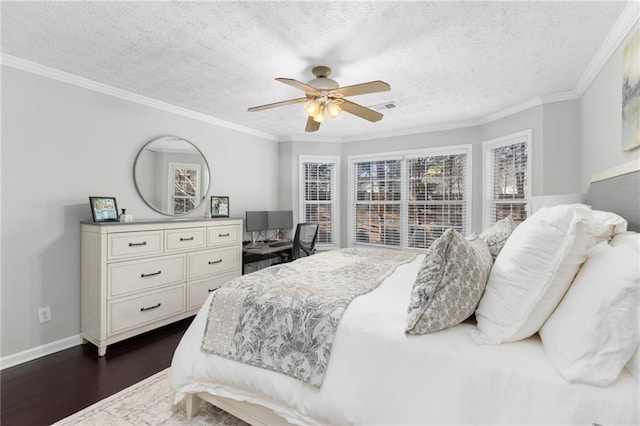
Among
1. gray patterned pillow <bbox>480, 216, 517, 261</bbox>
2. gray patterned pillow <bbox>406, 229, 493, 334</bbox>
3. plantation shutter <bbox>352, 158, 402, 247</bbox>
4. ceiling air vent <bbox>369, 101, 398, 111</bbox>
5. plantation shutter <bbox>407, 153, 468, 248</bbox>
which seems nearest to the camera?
gray patterned pillow <bbox>406, 229, 493, 334</bbox>

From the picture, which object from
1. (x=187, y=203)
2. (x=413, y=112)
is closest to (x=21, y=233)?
(x=187, y=203)

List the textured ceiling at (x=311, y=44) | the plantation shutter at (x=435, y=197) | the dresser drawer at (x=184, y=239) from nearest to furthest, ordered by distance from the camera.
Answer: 1. the textured ceiling at (x=311, y=44)
2. the dresser drawer at (x=184, y=239)
3. the plantation shutter at (x=435, y=197)

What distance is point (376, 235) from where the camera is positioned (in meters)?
5.16

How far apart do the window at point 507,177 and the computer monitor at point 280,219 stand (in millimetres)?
2937

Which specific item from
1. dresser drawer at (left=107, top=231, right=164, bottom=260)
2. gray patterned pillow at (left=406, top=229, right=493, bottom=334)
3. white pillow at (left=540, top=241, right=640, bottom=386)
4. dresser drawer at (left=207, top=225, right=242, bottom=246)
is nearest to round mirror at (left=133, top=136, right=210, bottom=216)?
dresser drawer at (left=207, top=225, right=242, bottom=246)

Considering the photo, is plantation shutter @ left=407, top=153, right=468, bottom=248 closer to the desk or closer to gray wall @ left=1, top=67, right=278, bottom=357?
the desk

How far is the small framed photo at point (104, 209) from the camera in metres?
2.80

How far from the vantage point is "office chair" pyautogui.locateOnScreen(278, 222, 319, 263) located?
14.0 feet

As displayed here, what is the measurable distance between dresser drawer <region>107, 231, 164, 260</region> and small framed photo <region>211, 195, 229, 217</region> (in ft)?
3.66

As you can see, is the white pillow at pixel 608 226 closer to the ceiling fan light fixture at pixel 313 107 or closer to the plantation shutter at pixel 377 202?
the ceiling fan light fixture at pixel 313 107

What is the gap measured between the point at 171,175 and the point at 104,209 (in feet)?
2.95

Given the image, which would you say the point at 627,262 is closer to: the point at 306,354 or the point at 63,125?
the point at 306,354

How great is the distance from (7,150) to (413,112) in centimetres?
412

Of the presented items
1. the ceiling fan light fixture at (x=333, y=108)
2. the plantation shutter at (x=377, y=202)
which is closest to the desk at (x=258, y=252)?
the plantation shutter at (x=377, y=202)
